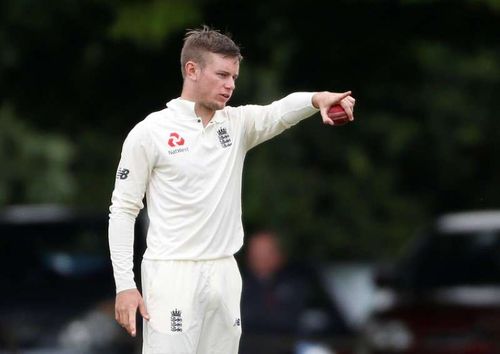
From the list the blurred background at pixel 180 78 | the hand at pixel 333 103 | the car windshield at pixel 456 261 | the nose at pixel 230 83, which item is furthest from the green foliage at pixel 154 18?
the hand at pixel 333 103

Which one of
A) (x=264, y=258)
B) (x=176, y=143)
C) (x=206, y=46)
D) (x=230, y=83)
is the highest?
(x=206, y=46)

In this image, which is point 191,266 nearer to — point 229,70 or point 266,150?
point 229,70

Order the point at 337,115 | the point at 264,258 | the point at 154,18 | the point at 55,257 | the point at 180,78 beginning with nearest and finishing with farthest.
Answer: the point at 337,115 < the point at 55,257 < the point at 154,18 < the point at 264,258 < the point at 180,78

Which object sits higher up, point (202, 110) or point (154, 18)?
point (154, 18)

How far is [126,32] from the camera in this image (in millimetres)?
12344

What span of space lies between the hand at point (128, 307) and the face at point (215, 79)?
820 mm

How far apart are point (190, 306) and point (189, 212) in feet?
1.23

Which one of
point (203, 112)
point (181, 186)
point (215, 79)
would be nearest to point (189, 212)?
point (181, 186)

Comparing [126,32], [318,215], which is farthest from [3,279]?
[318,215]

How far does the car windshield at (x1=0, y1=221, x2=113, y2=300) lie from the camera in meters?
11.7

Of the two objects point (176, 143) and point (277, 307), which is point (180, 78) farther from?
point (176, 143)

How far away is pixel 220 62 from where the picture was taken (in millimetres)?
6812

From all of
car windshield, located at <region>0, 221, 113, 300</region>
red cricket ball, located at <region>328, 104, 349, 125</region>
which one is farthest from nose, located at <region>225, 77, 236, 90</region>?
car windshield, located at <region>0, 221, 113, 300</region>

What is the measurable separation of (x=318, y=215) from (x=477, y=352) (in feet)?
22.2
